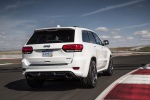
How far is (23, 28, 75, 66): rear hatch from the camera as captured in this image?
24.6ft

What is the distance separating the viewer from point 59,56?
24.6 ft

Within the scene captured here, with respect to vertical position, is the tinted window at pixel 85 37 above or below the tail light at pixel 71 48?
above

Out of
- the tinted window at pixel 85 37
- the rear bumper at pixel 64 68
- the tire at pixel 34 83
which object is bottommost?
the tire at pixel 34 83

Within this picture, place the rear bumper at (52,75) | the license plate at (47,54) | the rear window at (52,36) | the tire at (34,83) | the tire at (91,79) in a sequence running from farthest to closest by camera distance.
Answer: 1. the tire at (34,83)
2. the tire at (91,79)
3. the rear window at (52,36)
4. the license plate at (47,54)
5. the rear bumper at (52,75)

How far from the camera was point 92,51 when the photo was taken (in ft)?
27.5

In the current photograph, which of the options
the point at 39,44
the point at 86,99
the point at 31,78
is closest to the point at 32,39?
the point at 39,44

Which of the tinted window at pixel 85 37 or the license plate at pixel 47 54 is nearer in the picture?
the license plate at pixel 47 54

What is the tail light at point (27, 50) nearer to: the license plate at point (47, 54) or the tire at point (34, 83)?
the license plate at point (47, 54)

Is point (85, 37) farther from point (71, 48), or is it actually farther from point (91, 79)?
point (91, 79)

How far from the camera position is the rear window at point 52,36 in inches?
306

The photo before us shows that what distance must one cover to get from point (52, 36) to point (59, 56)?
0.88m

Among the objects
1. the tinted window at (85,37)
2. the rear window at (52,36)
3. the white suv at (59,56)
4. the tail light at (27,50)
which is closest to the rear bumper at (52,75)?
the white suv at (59,56)

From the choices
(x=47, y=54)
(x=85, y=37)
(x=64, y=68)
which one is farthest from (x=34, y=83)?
(x=85, y=37)

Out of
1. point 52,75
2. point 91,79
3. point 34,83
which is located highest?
point 52,75
